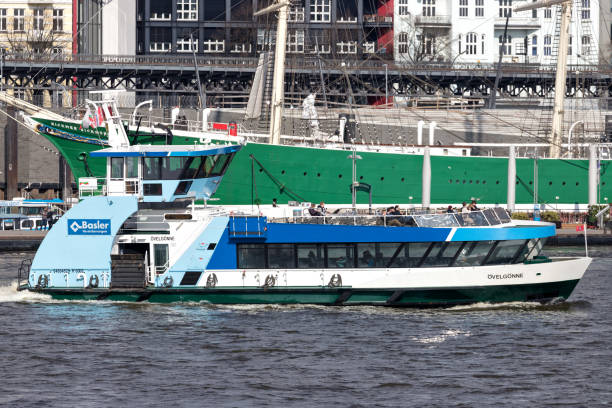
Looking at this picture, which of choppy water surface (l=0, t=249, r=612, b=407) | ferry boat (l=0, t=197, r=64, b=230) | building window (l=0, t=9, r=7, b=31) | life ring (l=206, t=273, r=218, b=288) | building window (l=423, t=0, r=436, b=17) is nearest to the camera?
choppy water surface (l=0, t=249, r=612, b=407)

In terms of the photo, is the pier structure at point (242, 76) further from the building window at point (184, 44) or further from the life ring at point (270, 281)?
the life ring at point (270, 281)

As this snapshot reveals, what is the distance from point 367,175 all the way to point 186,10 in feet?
154

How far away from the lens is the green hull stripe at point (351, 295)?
3872 centimetres

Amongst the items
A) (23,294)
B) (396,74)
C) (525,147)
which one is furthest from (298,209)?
(396,74)

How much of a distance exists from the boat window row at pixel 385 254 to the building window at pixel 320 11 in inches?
3231

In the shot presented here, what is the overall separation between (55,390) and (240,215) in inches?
467

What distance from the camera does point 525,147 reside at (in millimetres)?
87562

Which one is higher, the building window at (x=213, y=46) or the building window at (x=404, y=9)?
the building window at (x=404, y=9)

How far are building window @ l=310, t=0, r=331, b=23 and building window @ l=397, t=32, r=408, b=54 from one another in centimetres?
785

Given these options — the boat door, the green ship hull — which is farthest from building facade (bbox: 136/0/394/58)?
the boat door

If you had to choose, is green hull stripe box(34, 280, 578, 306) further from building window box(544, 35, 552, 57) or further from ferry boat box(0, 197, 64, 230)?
building window box(544, 35, 552, 57)

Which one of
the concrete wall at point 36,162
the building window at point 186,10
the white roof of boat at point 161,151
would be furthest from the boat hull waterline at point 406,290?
the building window at point 186,10

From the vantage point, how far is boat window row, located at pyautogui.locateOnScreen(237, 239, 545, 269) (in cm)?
3850

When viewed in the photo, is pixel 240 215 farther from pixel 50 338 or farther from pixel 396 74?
pixel 396 74
